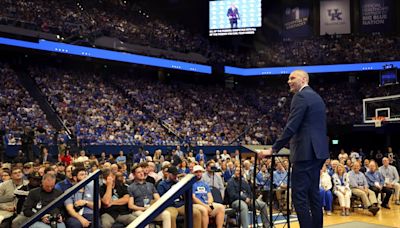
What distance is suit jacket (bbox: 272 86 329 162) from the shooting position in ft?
12.7

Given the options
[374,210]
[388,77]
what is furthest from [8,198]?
[388,77]

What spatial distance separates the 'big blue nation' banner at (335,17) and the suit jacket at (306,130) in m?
27.1

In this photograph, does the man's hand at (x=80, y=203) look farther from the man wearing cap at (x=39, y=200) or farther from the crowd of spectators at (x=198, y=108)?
the crowd of spectators at (x=198, y=108)

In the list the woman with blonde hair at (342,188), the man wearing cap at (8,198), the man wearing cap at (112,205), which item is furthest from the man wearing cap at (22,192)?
the woman with blonde hair at (342,188)

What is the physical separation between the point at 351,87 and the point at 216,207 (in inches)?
924

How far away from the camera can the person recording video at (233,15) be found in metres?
27.4

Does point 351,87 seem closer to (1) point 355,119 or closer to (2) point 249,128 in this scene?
(1) point 355,119

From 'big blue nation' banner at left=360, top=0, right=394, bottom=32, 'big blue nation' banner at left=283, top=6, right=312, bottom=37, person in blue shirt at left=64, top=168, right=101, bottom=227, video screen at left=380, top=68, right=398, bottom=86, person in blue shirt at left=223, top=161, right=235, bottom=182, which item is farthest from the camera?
'big blue nation' banner at left=283, top=6, right=312, bottom=37

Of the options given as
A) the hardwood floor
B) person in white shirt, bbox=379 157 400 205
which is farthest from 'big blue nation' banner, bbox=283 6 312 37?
the hardwood floor

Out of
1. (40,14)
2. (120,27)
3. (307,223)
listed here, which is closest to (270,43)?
(120,27)

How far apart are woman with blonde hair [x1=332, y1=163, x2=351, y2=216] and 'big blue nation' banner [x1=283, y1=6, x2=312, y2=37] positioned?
70.0ft

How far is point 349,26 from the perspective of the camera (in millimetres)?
29234

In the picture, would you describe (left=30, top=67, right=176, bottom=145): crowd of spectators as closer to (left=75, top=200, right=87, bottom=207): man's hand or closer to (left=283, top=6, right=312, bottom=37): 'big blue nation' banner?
(left=75, top=200, right=87, bottom=207): man's hand

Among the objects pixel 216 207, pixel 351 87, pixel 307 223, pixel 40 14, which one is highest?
pixel 40 14
